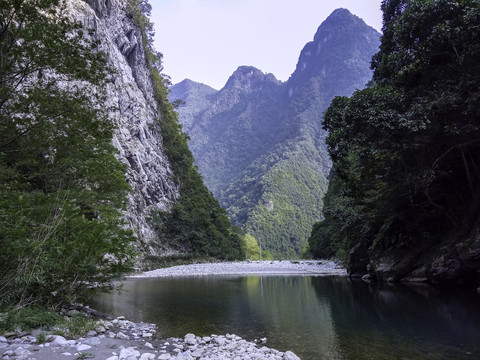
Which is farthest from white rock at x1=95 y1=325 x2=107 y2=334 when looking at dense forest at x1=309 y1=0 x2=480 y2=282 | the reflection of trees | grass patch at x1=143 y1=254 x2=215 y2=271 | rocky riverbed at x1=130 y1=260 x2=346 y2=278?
grass patch at x1=143 y1=254 x2=215 y2=271

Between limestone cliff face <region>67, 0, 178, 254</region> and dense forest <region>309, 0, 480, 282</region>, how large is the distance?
3078cm

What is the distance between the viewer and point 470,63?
493 inches

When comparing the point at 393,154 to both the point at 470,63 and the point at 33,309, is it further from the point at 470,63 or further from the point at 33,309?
the point at 33,309

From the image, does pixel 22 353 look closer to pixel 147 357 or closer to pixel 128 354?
pixel 128 354

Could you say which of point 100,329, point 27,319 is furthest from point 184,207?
point 27,319

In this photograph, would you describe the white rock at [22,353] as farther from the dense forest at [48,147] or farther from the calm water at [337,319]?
the calm water at [337,319]

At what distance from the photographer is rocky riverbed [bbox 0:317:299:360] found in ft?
18.8

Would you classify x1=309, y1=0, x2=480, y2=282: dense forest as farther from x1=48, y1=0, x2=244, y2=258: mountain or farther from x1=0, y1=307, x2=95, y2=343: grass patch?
x1=48, y1=0, x2=244, y2=258: mountain

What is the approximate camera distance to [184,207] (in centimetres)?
5419

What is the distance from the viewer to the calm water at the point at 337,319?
24.6ft

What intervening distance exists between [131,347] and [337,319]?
6797mm

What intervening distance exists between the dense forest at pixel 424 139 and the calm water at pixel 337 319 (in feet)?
10.1

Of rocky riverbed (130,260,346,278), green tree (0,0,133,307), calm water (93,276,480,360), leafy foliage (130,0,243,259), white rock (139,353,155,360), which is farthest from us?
leafy foliage (130,0,243,259)

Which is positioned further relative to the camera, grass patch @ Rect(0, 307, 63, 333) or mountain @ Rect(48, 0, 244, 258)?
mountain @ Rect(48, 0, 244, 258)
